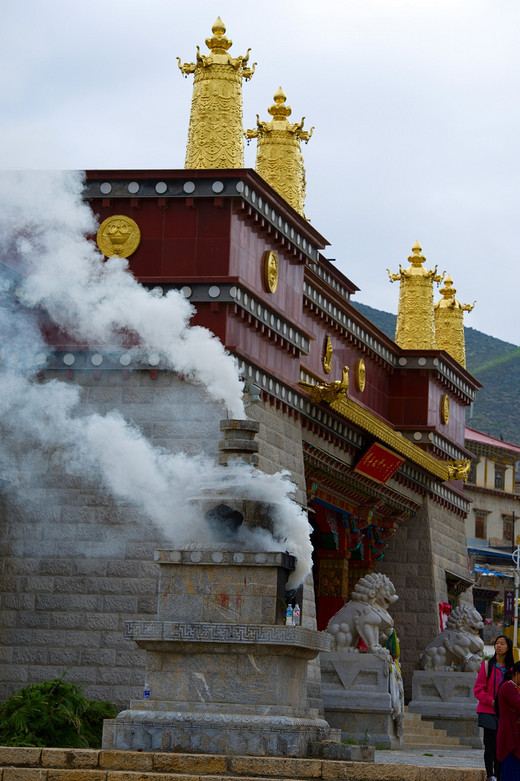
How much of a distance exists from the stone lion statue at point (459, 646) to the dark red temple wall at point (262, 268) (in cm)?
846

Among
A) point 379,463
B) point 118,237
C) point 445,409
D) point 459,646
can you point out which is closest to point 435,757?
point 459,646

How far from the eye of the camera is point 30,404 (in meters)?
23.8

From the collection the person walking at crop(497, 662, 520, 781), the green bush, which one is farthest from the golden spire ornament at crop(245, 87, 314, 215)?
the person walking at crop(497, 662, 520, 781)

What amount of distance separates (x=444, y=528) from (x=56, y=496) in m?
16.9

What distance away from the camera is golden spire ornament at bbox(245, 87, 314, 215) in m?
31.1

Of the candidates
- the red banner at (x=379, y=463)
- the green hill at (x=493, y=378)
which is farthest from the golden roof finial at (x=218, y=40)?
the green hill at (x=493, y=378)

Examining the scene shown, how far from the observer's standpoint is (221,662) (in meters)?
14.6

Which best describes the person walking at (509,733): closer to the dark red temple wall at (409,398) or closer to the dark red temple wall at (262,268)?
the dark red temple wall at (262,268)

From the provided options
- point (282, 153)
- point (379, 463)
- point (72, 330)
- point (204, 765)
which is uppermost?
point (282, 153)

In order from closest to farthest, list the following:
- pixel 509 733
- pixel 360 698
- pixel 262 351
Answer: pixel 509 733 → pixel 262 351 → pixel 360 698

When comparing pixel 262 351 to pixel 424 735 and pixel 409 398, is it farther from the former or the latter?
pixel 409 398

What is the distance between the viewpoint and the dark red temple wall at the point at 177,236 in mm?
24266

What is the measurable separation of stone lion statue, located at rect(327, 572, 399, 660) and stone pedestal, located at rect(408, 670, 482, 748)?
15.9 ft

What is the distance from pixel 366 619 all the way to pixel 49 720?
9588 mm
